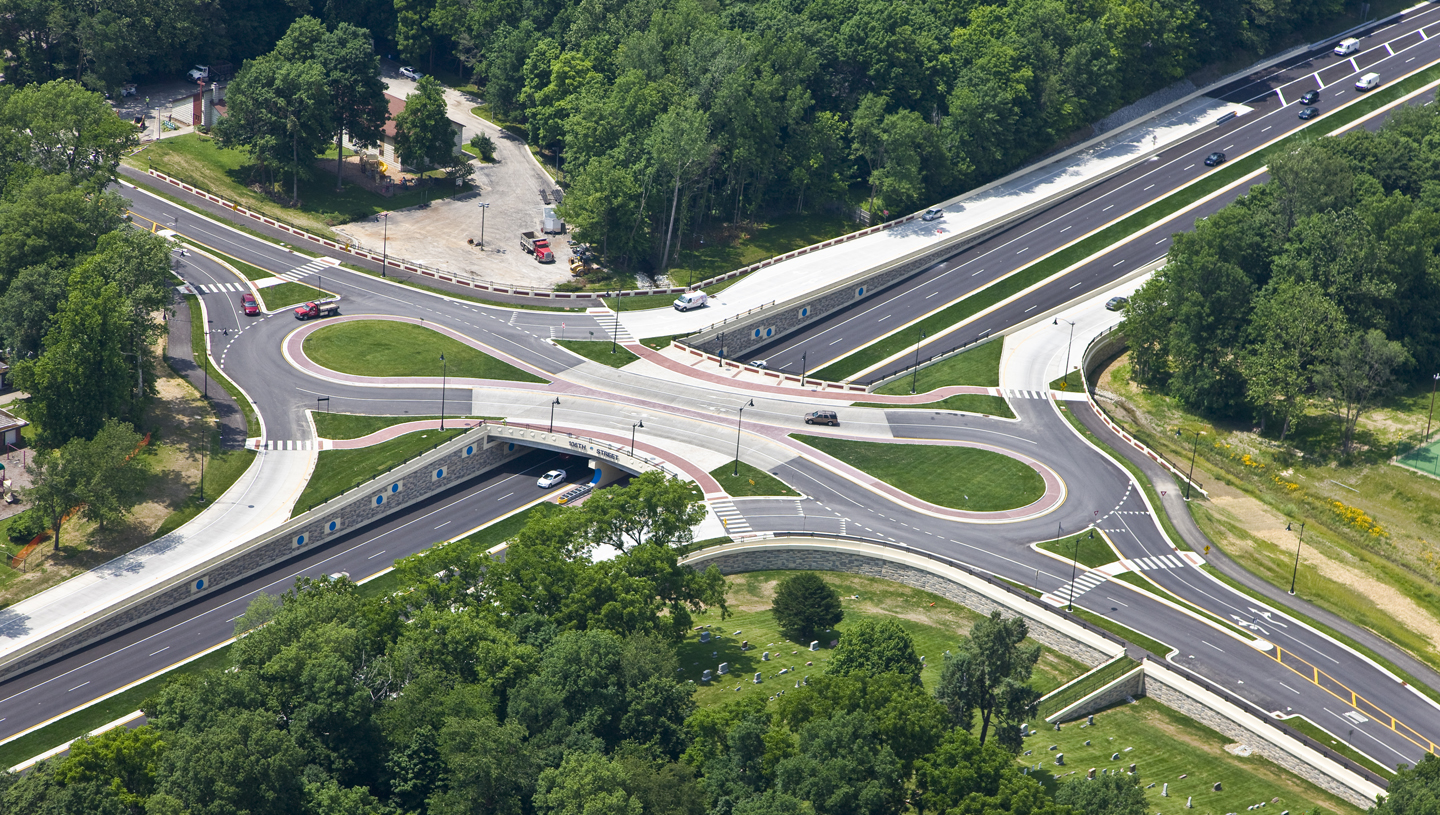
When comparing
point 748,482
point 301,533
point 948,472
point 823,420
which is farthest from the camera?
point 823,420

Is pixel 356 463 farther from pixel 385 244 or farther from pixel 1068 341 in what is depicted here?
pixel 1068 341

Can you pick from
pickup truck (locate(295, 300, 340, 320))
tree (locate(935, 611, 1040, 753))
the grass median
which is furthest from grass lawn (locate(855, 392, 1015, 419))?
pickup truck (locate(295, 300, 340, 320))

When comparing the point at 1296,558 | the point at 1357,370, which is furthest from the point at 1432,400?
the point at 1296,558

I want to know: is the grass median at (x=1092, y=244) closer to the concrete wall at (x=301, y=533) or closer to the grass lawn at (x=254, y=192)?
the concrete wall at (x=301, y=533)

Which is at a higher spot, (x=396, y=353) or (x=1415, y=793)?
(x=396, y=353)

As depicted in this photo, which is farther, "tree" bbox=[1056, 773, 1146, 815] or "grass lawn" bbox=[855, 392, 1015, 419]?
"grass lawn" bbox=[855, 392, 1015, 419]

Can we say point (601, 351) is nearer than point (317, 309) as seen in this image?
Yes

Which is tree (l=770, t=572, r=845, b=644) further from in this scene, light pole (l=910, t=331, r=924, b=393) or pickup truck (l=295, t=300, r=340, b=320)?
pickup truck (l=295, t=300, r=340, b=320)
